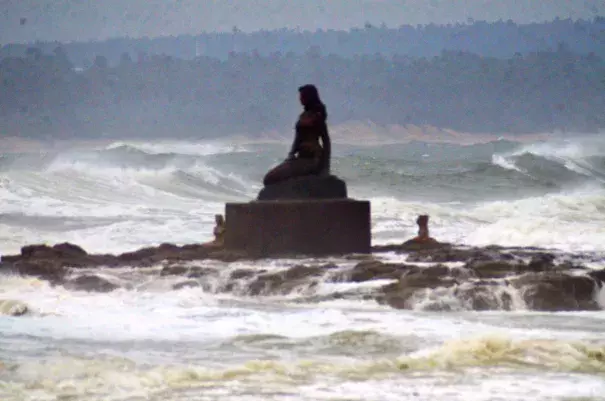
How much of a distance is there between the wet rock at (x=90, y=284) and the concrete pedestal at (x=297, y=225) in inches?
80.4

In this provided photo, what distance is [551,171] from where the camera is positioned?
152 feet

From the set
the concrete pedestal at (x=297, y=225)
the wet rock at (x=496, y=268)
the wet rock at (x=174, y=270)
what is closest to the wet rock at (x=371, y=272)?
the wet rock at (x=496, y=268)

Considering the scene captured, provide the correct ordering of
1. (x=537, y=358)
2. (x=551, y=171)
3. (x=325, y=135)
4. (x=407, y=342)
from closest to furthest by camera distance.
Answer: (x=537, y=358) < (x=407, y=342) < (x=325, y=135) < (x=551, y=171)

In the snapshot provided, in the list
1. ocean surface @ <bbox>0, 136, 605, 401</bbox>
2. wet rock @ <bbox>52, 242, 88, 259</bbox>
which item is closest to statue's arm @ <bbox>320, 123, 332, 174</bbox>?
ocean surface @ <bbox>0, 136, 605, 401</bbox>

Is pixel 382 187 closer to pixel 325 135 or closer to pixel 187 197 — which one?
pixel 187 197

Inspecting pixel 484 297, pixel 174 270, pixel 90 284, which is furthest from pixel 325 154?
pixel 484 297

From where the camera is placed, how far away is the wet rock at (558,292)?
11.3 m

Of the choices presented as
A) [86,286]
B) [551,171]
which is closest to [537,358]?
[86,286]

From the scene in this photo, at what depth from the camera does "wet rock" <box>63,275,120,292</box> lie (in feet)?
41.4

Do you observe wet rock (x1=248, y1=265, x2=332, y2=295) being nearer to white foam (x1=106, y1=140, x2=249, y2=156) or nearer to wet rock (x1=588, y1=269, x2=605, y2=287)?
wet rock (x1=588, y1=269, x2=605, y2=287)

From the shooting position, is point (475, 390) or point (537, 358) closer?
point (475, 390)

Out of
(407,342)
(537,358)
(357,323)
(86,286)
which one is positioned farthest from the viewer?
(86,286)

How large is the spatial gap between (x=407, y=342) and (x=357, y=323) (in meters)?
0.97

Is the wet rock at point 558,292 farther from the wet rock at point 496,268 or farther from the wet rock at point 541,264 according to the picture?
the wet rock at point 541,264
